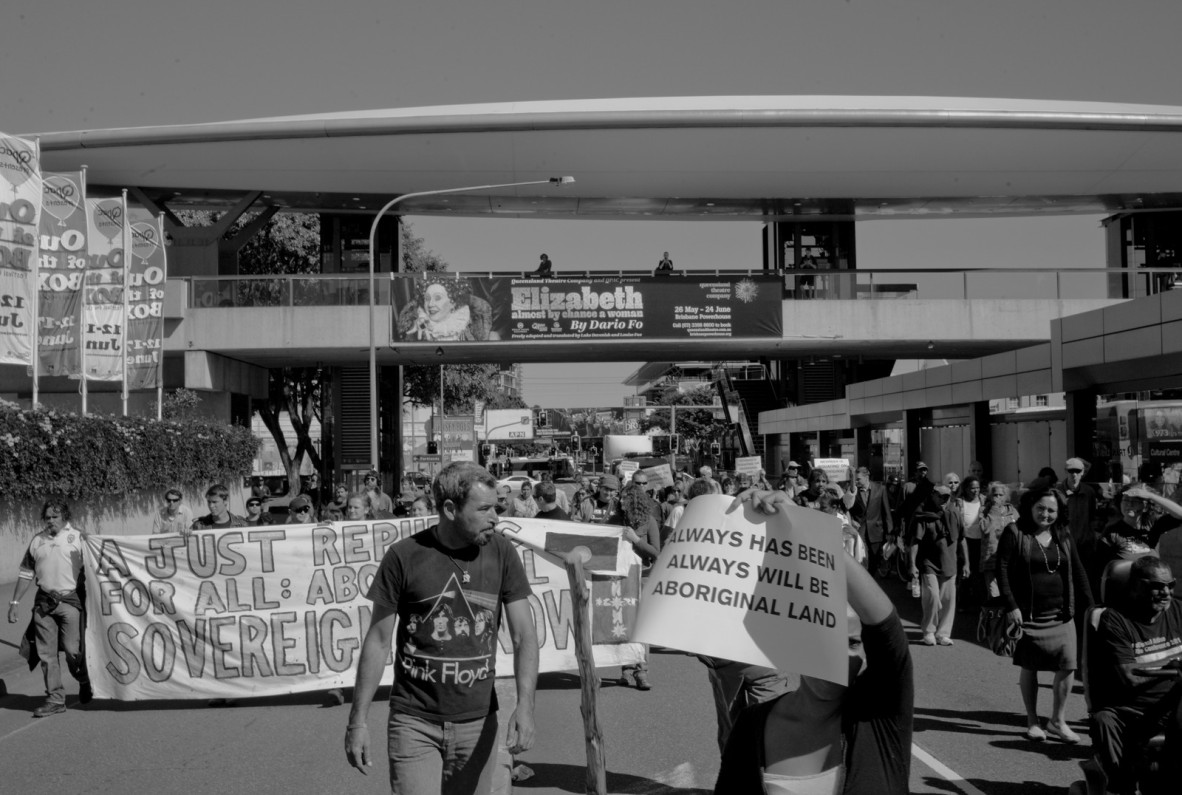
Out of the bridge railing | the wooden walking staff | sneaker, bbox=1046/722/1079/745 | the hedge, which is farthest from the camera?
the bridge railing

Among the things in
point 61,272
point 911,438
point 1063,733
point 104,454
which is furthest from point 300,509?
point 911,438

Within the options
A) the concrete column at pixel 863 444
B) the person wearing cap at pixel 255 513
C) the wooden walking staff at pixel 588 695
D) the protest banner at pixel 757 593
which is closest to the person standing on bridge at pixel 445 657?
the wooden walking staff at pixel 588 695

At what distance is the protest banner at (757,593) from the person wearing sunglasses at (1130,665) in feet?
9.22

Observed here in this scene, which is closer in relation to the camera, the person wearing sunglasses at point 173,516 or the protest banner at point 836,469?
the person wearing sunglasses at point 173,516

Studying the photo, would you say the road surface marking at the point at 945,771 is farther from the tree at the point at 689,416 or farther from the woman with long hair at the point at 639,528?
the tree at the point at 689,416

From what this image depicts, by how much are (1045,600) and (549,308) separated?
954 inches

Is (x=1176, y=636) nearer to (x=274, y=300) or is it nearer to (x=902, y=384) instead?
(x=902, y=384)

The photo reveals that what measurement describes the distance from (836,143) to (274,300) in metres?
16.2

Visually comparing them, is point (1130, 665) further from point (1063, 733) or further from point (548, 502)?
point (548, 502)

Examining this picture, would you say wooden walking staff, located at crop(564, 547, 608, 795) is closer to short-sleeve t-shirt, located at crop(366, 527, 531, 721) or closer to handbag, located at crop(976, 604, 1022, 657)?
short-sleeve t-shirt, located at crop(366, 527, 531, 721)

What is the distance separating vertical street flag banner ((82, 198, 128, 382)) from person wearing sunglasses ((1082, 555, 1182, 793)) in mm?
21303

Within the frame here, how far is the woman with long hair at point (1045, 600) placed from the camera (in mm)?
7645

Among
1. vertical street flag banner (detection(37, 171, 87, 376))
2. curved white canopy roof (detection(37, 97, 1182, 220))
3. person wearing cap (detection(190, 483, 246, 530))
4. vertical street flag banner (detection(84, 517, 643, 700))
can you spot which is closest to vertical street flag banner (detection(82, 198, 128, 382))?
vertical street flag banner (detection(37, 171, 87, 376))

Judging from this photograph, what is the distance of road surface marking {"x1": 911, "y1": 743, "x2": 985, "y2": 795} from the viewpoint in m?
6.55
